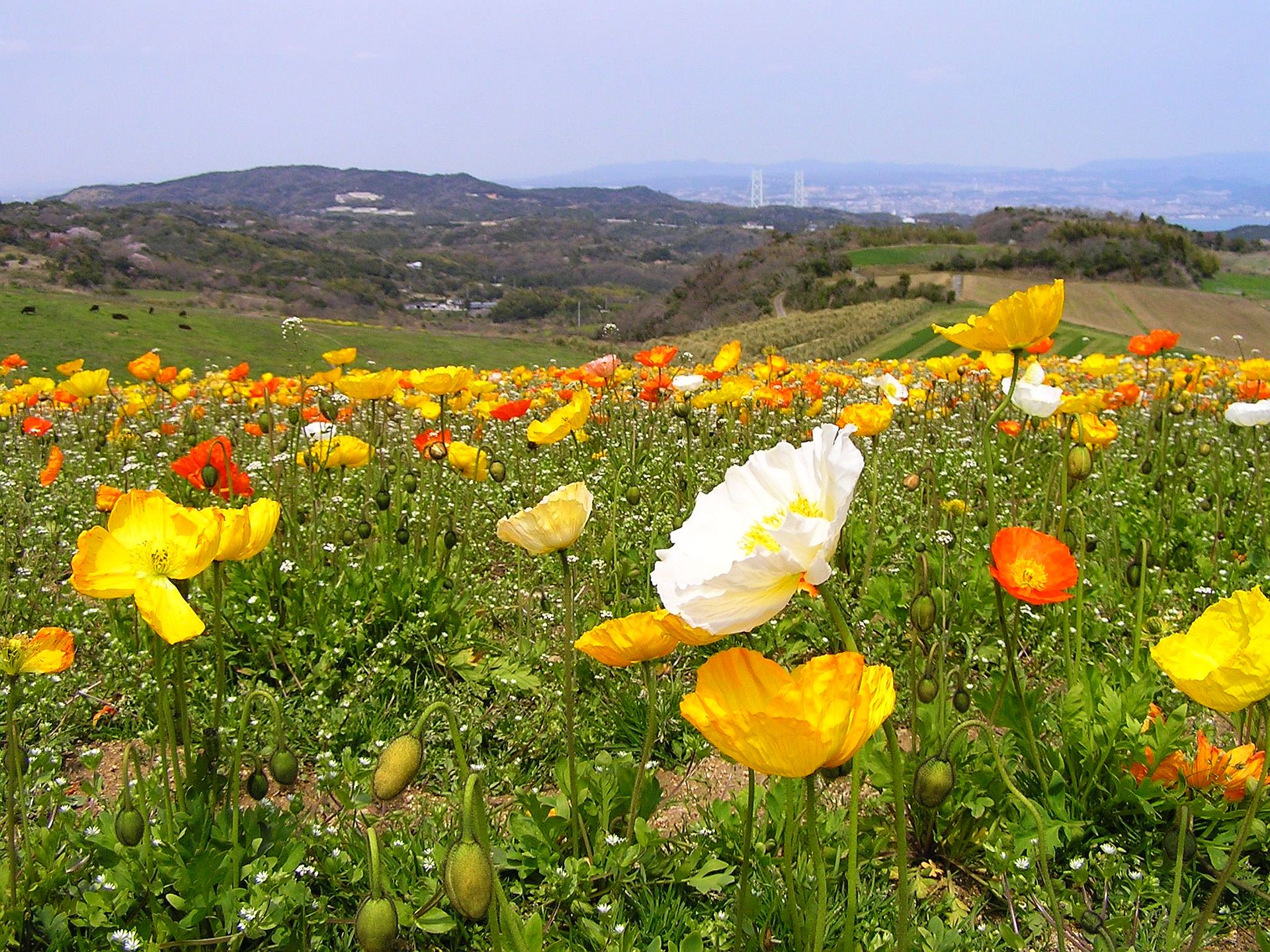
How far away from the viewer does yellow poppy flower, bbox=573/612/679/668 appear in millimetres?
1666

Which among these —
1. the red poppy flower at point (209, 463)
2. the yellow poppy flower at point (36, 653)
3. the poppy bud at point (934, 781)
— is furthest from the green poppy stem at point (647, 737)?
the red poppy flower at point (209, 463)

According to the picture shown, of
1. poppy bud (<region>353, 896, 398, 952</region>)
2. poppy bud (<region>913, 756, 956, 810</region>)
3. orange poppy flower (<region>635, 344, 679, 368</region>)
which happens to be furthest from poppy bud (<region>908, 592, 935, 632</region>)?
orange poppy flower (<region>635, 344, 679, 368</region>)

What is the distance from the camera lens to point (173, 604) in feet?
5.37

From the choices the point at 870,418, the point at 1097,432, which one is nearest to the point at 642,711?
the point at 870,418

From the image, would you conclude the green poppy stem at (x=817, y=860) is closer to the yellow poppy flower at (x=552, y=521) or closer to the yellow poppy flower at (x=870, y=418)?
the yellow poppy flower at (x=552, y=521)

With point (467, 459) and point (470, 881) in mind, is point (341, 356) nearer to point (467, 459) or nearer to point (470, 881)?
point (467, 459)

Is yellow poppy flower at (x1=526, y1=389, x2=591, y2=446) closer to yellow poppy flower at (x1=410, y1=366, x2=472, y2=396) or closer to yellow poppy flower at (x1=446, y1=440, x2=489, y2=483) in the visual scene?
yellow poppy flower at (x1=446, y1=440, x2=489, y2=483)

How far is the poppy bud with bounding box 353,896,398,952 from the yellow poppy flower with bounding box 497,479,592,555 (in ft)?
2.70

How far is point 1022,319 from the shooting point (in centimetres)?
229

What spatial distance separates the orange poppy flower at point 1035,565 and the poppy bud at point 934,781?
0.52 meters

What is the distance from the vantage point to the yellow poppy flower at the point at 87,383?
499 cm

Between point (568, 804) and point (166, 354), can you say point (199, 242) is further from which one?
point (568, 804)

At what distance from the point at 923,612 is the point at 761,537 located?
2.29ft

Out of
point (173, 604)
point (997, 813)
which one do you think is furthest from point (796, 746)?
point (997, 813)
